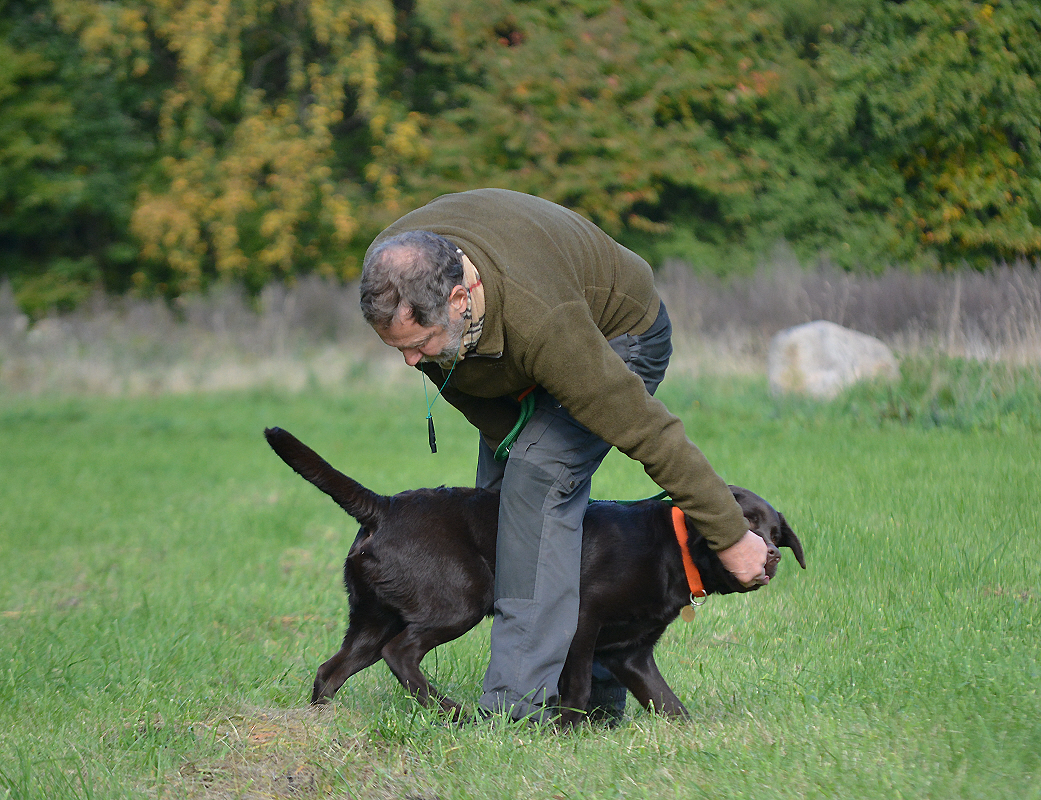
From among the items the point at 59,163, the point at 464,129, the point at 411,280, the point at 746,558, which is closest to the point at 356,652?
the point at 746,558

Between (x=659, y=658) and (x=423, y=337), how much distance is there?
2259 mm

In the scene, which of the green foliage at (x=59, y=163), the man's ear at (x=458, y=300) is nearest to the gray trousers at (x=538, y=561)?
the man's ear at (x=458, y=300)

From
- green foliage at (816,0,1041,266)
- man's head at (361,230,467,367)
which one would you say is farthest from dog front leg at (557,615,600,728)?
green foliage at (816,0,1041,266)

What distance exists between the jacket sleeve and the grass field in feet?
2.34

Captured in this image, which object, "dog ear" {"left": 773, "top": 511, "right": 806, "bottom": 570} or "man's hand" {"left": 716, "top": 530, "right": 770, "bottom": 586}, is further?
"dog ear" {"left": 773, "top": 511, "right": 806, "bottom": 570}

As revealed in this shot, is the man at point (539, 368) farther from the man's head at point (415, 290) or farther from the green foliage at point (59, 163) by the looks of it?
the green foliage at point (59, 163)

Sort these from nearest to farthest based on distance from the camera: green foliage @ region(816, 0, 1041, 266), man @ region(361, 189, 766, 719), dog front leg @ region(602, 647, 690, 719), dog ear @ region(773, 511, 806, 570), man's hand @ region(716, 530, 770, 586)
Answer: man @ region(361, 189, 766, 719) < man's hand @ region(716, 530, 770, 586) < dog front leg @ region(602, 647, 690, 719) < dog ear @ region(773, 511, 806, 570) < green foliage @ region(816, 0, 1041, 266)

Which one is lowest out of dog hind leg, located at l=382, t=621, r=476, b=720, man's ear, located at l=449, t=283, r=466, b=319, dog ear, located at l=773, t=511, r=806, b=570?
dog hind leg, located at l=382, t=621, r=476, b=720

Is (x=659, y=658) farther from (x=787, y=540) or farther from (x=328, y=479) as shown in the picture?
(x=328, y=479)

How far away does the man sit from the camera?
10.1 ft

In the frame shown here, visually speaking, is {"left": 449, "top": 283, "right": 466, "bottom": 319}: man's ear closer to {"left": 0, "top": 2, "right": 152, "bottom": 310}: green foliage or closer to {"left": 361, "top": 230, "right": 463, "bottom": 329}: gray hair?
{"left": 361, "top": 230, "right": 463, "bottom": 329}: gray hair

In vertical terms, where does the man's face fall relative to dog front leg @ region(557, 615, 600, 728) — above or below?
above

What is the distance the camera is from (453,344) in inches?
123

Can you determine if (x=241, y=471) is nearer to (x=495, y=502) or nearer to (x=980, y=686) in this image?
(x=495, y=502)
